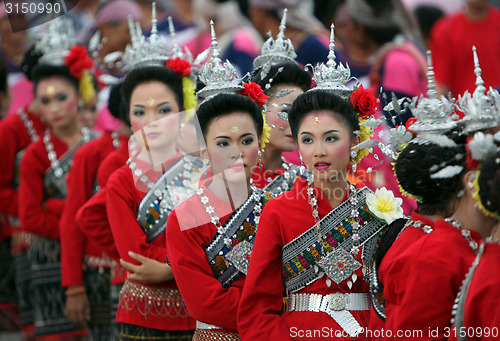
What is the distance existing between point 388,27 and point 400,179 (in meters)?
4.36

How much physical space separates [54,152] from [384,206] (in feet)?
11.6

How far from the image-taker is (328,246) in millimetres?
3742

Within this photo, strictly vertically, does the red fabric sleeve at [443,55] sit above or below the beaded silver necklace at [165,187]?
above

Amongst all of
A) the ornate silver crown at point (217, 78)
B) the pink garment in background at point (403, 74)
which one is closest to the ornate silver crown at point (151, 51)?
the ornate silver crown at point (217, 78)

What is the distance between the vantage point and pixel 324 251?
12.3 feet

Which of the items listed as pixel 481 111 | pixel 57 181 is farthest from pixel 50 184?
pixel 481 111

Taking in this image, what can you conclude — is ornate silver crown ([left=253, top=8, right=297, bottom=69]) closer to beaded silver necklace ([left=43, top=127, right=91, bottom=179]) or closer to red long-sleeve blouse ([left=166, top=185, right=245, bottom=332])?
red long-sleeve blouse ([left=166, top=185, right=245, bottom=332])

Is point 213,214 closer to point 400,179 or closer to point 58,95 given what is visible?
point 400,179

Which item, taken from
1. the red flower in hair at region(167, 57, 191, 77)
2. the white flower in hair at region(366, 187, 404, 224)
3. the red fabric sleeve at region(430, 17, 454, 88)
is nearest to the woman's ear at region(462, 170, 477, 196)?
the white flower in hair at region(366, 187, 404, 224)

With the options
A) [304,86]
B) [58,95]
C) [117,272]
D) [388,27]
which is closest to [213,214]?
[304,86]

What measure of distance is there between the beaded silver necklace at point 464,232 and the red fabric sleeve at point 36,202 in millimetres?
3882

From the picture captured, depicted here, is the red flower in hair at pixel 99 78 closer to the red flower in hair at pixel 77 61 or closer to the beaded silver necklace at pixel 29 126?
the red flower in hair at pixel 77 61

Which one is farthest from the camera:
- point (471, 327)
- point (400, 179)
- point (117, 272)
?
point (117, 272)

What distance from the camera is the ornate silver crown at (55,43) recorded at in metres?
6.86
